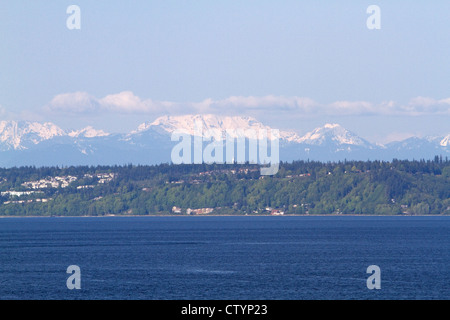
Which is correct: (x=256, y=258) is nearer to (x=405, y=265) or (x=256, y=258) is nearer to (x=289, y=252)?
(x=289, y=252)

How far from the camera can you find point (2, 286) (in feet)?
403

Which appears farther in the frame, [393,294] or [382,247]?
[382,247]

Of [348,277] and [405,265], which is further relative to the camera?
[405,265]

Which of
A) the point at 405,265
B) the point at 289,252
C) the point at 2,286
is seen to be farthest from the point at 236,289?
the point at 289,252

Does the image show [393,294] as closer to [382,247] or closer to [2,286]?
[2,286]

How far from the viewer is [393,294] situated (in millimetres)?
111312

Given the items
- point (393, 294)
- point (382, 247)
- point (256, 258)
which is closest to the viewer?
point (393, 294)
